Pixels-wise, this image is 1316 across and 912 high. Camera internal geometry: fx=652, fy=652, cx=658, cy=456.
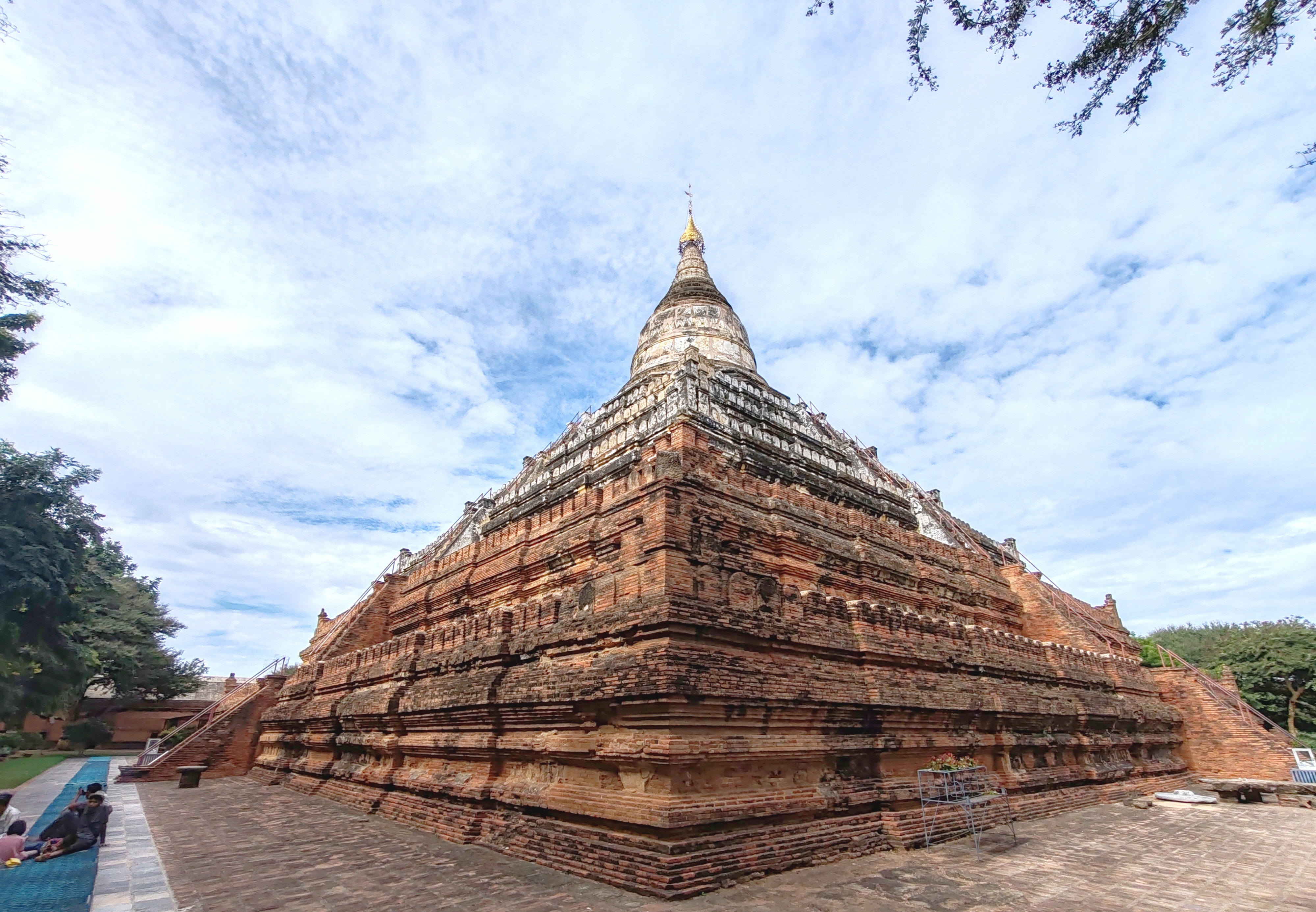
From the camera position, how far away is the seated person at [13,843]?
823 cm

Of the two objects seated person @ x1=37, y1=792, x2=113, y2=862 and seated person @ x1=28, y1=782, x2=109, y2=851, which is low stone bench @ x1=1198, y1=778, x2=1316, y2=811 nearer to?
seated person @ x1=37, y1=792, x2=113, y2=862

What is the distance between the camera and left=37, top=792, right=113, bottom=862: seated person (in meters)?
8.55

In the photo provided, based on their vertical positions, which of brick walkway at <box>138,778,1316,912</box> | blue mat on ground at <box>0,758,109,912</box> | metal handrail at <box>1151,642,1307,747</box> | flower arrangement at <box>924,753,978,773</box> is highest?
metal handrail at <box>1151,642,1307,747</box>

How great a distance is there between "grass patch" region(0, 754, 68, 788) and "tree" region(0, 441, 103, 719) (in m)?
1.94

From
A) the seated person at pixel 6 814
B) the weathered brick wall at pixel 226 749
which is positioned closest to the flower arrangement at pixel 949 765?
the seated person at pixel 6 814

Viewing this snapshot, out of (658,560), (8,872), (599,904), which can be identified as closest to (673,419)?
(658,560)

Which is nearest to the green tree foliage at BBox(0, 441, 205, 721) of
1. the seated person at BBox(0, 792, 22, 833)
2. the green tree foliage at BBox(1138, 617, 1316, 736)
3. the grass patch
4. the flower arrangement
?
the grass patch

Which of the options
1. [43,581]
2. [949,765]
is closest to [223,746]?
[43,581]

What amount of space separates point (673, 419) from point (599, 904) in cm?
1097

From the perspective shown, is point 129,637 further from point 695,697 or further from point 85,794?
point 695,697

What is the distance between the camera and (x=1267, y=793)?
13.8m

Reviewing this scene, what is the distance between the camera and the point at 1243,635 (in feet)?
102

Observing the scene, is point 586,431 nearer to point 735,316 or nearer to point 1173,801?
point 735,316

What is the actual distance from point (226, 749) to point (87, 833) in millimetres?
11629
